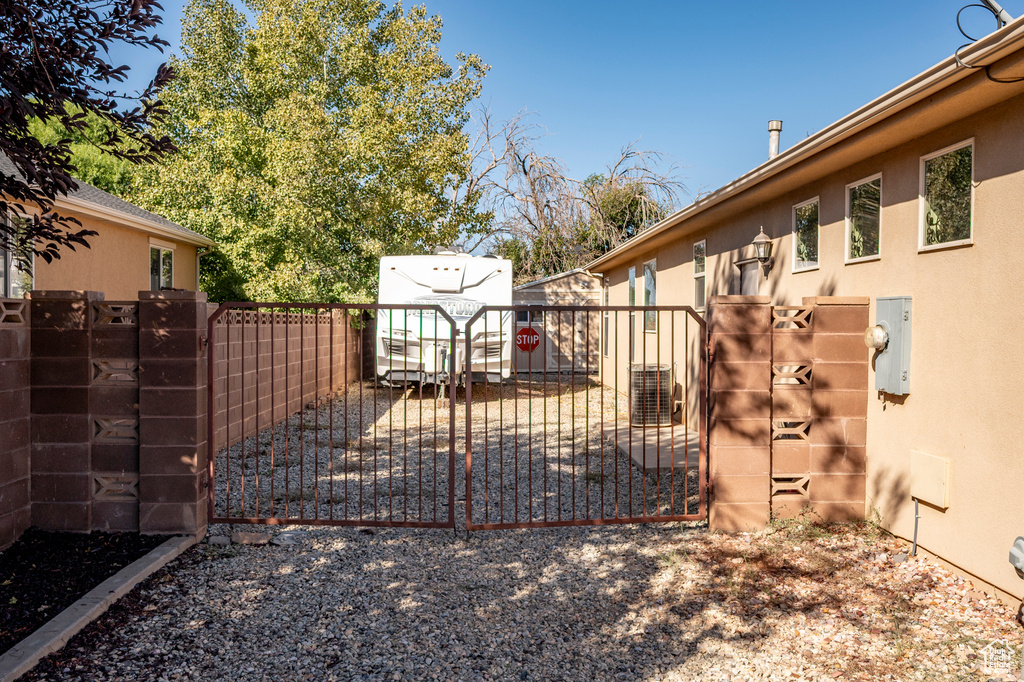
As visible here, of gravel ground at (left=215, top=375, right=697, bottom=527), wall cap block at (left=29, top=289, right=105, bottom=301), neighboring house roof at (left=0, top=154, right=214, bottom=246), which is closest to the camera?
wall cap block at (left=29, top=289, right=105, bottom=301)

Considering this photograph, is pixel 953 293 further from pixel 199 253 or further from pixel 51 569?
pixel 199 253

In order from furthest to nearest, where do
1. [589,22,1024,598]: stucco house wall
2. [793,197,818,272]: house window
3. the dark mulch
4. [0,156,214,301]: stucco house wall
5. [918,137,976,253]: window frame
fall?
[0,156,214,301]: stucco house wall → [793,197,818,272]: house window → [918,137,976,253]: window frame → [589,22,1024,598]: stucco house wall → the dark mulch

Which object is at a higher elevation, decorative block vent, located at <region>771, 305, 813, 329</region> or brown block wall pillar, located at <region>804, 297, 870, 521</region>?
decorative block vent, located at <region>771, 305, 813, 329</region>

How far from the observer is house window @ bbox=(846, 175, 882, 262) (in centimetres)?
548

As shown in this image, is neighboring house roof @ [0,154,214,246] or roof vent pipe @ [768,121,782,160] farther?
roof vent pipe @ [768,121,782,160]

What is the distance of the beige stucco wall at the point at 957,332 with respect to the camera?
12.7 feet

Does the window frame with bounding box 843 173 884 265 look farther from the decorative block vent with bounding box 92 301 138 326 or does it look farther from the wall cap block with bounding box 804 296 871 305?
the decorative block vent with bounding box 92 301 138 326

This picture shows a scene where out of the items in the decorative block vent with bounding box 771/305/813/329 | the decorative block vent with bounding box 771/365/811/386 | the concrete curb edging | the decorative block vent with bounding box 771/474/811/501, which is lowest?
the concrete curb edging

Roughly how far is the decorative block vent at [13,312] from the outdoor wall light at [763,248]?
6.88 meters

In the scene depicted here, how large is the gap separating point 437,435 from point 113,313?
5.90 meters

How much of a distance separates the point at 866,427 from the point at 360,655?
4151 mm

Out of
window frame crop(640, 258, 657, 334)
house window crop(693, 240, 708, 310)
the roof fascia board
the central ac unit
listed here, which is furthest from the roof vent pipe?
the roof fascia board

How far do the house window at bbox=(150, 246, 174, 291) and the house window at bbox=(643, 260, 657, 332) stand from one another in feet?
30.9

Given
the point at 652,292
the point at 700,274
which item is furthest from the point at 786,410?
the point at 652,292
